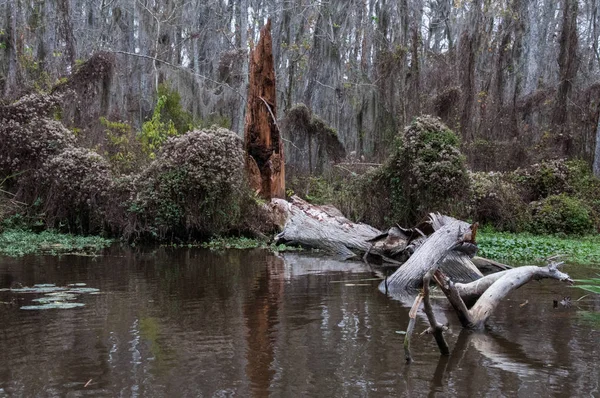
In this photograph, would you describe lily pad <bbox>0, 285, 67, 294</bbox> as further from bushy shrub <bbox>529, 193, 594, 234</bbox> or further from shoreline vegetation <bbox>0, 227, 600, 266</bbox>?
bushy shrub <bbox>529, 193, 594, 234</bbox>

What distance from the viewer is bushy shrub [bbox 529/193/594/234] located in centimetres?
1822

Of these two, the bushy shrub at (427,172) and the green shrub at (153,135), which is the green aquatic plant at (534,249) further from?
the green shrub at (153,135)

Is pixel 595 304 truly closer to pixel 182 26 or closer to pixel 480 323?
pixel 480 323

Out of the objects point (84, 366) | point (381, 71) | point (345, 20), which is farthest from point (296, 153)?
point (84, 366)

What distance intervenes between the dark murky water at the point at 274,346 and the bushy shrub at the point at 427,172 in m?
6.45

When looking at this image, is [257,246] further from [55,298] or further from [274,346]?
[274,346]

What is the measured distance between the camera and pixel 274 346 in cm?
580

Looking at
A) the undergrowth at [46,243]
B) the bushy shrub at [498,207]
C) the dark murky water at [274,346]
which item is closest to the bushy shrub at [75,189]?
the undergrowth at [46,243]

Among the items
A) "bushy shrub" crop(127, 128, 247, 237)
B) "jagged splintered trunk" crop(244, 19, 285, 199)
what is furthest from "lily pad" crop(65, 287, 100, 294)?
"jagged splintered trunk" crop(244, 19, 285, 199)

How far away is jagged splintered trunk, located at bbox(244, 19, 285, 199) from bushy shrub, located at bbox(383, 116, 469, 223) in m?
3.63

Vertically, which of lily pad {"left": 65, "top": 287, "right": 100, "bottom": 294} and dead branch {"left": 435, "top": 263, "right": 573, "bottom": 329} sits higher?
dead branch {"left": 435, "top": 263, "right": 573, "bottom": 329}

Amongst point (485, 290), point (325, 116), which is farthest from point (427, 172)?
point (325, 116)

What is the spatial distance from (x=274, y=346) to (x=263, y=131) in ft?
42.9

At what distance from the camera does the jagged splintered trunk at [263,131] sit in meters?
18.5
